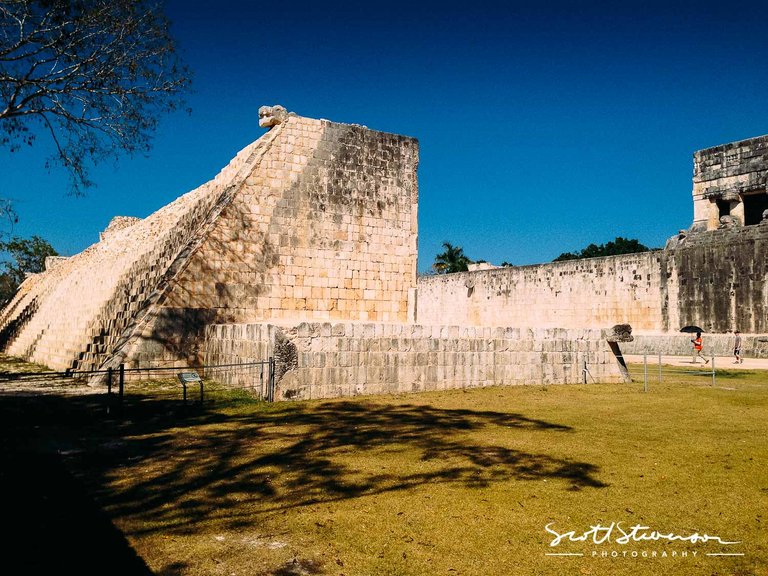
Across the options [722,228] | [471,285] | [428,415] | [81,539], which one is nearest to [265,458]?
[81,539]

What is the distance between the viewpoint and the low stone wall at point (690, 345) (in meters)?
18.1

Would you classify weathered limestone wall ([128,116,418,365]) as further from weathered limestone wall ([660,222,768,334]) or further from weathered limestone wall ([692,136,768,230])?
weathered limestone wall ([692,136,768,230])

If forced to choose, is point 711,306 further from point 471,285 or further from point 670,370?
point 471,285

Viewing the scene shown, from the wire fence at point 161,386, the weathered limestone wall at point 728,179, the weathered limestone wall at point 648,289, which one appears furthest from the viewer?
the weathered limestone wall at point 728,179

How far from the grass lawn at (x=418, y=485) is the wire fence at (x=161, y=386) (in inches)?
15.5

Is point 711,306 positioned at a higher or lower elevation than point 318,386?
higher

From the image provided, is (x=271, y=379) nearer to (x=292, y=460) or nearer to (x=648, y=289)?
(x=292, y=460)

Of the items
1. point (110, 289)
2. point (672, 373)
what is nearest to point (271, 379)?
point (110, 289)

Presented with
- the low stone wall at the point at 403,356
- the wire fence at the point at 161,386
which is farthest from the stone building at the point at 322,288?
the wire fence at the point at 161,386

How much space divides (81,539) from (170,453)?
226 cm

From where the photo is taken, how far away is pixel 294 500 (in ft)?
14.2

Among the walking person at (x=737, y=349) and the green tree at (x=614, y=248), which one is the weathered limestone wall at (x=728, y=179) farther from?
the green tree at (x=614, y=248)

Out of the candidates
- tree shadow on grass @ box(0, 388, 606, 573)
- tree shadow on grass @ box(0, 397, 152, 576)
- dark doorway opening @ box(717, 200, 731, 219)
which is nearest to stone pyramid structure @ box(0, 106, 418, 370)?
tree shadow on grass @ box(0, 388, 606, 573)

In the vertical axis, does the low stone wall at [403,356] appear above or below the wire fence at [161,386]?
above
